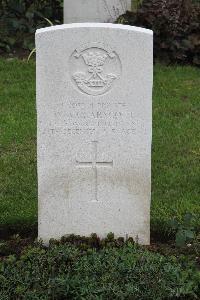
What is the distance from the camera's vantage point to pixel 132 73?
483 cm

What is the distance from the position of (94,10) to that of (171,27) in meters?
1.20

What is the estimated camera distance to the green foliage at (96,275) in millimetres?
4426

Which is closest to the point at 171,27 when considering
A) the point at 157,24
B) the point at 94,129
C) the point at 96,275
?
the point at 157,24

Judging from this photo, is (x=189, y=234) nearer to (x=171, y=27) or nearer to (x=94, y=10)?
Result: (x=171, y=27)

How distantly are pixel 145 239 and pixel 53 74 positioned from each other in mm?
1310

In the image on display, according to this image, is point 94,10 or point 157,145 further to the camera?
point 94,10

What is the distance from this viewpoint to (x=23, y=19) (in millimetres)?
10492

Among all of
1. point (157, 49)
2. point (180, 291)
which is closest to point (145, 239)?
point (180, 291)

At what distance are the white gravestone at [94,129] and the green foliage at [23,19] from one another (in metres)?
5.23

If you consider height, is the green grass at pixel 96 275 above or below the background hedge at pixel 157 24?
below

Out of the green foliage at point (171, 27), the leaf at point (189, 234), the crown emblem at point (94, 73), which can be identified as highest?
the green foliage at point (171, 27)

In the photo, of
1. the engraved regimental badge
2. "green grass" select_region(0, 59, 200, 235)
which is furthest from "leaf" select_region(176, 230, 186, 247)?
the engraved regimental badge

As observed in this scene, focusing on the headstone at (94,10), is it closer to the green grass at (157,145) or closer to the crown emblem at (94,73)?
the green grass at (157,145)

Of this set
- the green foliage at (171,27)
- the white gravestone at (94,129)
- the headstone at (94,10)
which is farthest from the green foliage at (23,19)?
the white gravestone at (94,129)
